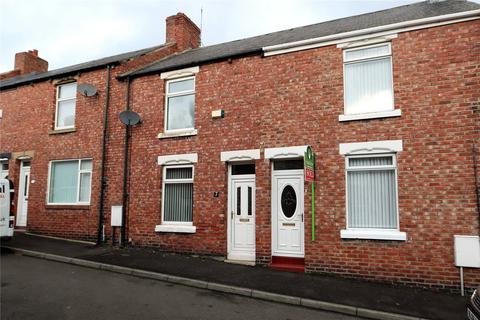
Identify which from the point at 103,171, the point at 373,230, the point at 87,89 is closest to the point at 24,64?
the point at 87,89

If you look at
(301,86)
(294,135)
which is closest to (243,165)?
(294,135)

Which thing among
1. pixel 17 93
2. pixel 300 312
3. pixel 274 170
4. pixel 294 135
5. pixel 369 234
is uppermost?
pixel 17 93

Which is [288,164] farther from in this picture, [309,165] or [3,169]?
[3,169]

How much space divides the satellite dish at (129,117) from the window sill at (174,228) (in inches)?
127

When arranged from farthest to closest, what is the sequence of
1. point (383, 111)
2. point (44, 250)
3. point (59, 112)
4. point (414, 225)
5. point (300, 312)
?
point (59, 112), point (44, 250), point (383, 111), point (414, 225), point (300, 312)

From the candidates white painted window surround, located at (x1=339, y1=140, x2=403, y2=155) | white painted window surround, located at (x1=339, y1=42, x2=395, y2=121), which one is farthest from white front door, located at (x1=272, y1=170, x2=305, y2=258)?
white painted window surround, located at (x1=339, y1=42, x2=395, y2=121)

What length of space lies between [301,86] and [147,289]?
231 inches

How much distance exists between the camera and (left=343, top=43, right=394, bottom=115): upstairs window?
8.58m

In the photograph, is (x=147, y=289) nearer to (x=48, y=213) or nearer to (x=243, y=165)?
(x=243, y=165)

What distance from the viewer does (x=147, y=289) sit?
7.07 m

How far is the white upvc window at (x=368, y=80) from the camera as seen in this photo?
338 inches

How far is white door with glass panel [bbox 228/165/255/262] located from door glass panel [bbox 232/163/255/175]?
0.12 meters

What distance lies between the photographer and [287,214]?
9.27 metres

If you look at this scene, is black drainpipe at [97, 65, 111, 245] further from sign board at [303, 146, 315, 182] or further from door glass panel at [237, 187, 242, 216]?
sign board at [303, 146, 315, 182]
